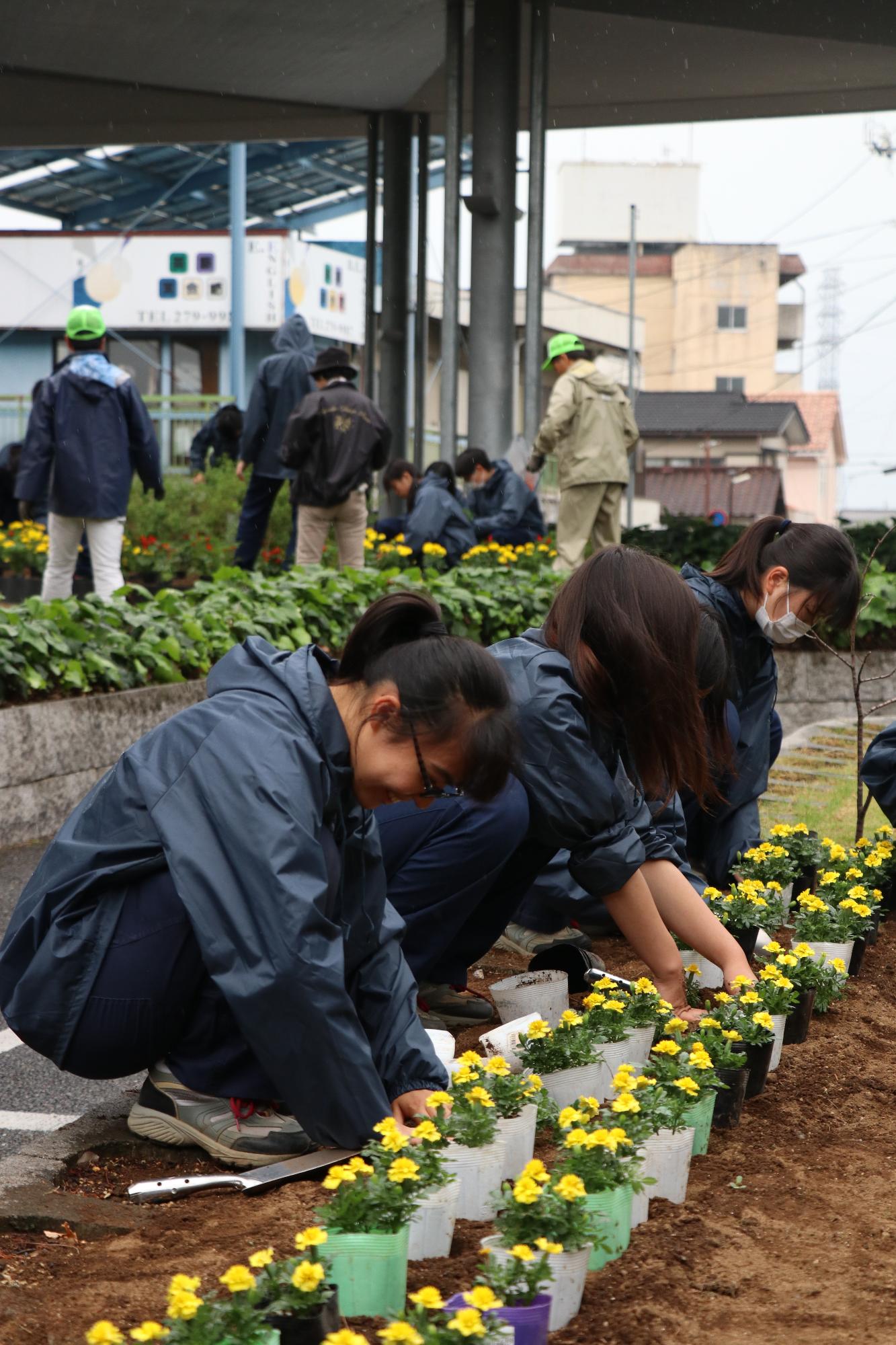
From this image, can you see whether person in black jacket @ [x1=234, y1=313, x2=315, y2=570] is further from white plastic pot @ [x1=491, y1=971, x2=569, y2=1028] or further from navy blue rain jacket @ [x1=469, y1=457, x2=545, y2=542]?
white plastic pot @ [x1=491, y1=971, x2=569, y2=1028]

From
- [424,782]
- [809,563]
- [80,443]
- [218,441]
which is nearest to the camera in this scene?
[424,782]

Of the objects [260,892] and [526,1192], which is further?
[260,892]

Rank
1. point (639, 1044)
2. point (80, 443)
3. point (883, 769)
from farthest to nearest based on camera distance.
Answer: point (80, 443)
point (883, 769)
point (639, 1044)

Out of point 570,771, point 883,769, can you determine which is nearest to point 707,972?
point 570,771

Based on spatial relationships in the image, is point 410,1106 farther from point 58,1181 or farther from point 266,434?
point 266,434

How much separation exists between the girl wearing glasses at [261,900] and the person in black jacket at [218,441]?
11.9 metres

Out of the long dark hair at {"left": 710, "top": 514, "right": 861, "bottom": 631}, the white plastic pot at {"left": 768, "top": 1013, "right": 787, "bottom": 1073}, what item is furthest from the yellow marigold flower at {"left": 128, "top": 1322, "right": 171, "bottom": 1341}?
the long dark hair at {"left": 710, "top": 514, "right": 861, "bottom": 631}

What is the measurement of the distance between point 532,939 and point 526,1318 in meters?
2.53

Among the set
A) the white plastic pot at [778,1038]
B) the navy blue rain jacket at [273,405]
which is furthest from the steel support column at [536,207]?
the white plastic pot at [778,1038]

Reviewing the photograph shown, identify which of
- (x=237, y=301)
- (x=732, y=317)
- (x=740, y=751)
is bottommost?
(x=740, y=751)

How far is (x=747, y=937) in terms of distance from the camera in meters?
4.01

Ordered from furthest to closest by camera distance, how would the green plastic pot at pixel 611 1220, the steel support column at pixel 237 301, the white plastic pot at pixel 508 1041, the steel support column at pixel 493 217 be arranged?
the steel support column at pixel 237 301
the steel support column at pixel 493 217
the white plastic pot at pixel 508 1041
the green plastic pot at pixel 611 1220

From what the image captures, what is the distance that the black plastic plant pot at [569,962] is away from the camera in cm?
377

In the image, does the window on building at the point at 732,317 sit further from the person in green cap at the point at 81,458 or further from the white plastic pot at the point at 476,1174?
the white plastic pot at the point at 476,1174
